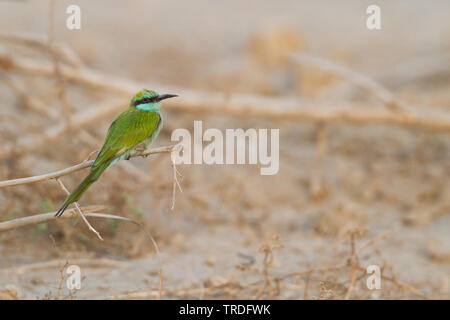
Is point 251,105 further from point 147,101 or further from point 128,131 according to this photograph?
point 128,131

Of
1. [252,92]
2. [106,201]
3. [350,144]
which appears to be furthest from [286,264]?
[252,92]

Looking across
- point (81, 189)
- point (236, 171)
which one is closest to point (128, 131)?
point (81, 189)

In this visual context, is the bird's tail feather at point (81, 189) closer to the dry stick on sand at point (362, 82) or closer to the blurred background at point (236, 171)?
the blurred background at point (236, 171)

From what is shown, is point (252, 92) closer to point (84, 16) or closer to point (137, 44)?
point (137, 44)

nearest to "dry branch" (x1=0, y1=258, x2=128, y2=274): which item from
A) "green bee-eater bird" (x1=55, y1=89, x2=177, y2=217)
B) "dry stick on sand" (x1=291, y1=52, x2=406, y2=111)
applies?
"green bee-eater bird" (x1=55, y1=89, x2=177, y2=217)

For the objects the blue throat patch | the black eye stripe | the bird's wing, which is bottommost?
the bird's wing

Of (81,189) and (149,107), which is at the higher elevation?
(149,107)

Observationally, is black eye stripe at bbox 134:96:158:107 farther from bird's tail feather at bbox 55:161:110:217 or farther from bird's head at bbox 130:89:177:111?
bird's tail feather at bbox 55:161:110:217
